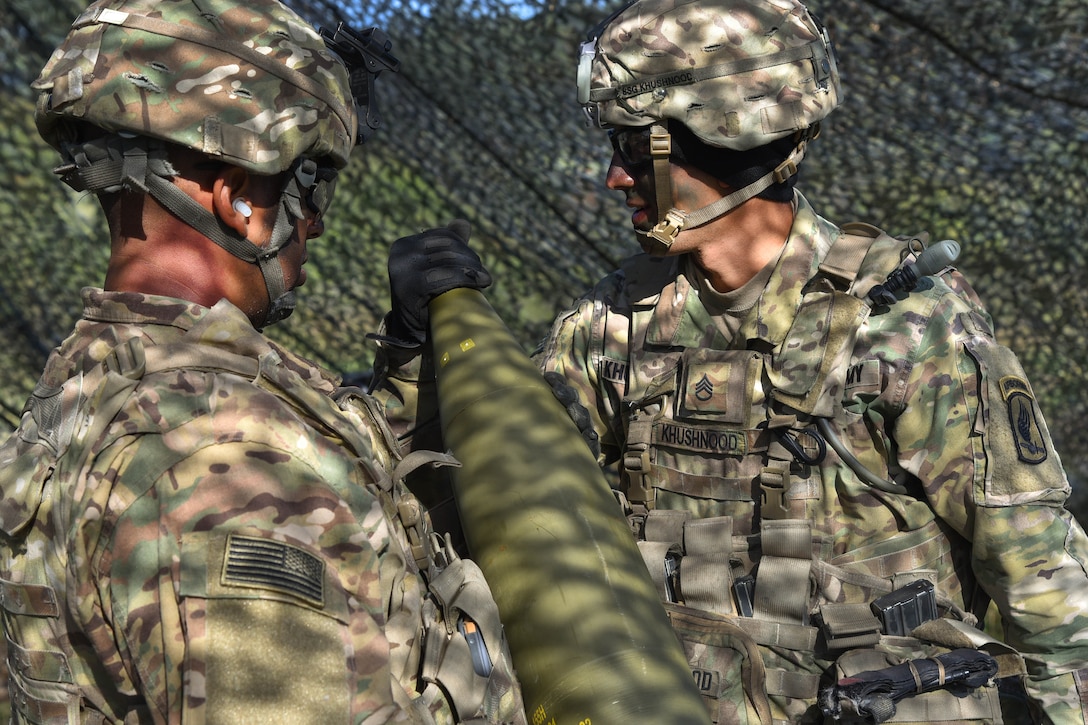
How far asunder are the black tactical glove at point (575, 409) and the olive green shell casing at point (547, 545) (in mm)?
90

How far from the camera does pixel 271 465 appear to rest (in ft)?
7.32

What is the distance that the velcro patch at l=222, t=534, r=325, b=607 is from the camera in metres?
2.08

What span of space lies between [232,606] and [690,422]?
2.09 meters

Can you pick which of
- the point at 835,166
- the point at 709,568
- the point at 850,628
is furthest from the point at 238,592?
the point at 835,166

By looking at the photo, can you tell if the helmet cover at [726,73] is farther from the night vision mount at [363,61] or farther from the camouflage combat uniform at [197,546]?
the camouflage combat uniform at [197,546]

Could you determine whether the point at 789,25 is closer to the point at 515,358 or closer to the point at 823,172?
the point at 515,358

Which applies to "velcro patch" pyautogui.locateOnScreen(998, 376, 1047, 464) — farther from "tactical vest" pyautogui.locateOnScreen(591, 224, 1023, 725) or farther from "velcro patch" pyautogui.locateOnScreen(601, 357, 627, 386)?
"velcro patch" pyautogui.locateOnScreen(601, 357, 627, 386)

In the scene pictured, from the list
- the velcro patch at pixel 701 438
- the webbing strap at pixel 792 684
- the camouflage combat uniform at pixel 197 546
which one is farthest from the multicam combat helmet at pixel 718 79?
the camouflage combat uniform at pixel 197 546

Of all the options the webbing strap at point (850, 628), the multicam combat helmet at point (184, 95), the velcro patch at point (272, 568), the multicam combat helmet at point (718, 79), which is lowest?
the webbing strap at point (850, 628)

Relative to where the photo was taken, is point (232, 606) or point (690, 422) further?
point (690, 422)

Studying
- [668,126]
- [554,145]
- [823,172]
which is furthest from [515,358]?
[823,172]

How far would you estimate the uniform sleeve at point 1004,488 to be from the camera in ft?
11.1

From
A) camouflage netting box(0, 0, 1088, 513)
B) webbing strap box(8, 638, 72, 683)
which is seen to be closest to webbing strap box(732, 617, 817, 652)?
webbing strap box(8, 638, 72, 683)

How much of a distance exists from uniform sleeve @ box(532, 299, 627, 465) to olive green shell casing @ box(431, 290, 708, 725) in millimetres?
419
